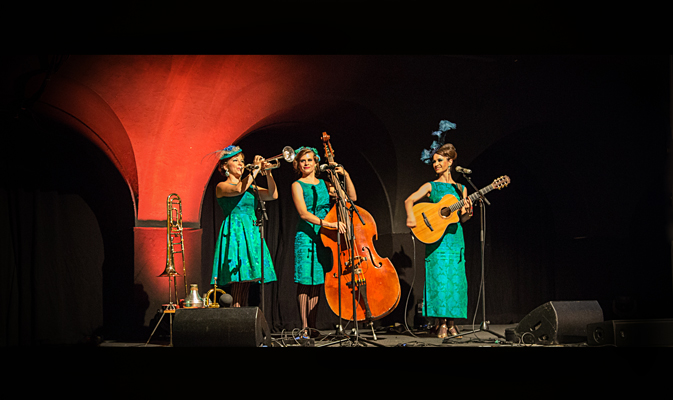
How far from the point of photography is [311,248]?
217 inches

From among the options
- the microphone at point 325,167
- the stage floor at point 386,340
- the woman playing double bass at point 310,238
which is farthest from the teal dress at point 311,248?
the microphone at point 325,167

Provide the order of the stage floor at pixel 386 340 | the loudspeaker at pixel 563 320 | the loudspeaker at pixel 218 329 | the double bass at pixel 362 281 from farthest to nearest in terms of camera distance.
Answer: the double bass at pixel 362 281 → the stage floor at pixel 386 340 → the loudspeaker at pixel 563 320 → the loudspeaker at pixel 218 329

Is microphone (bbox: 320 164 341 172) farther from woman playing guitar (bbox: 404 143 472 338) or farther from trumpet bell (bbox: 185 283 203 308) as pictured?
trumpet bell (bbox: 185 283 203 308)

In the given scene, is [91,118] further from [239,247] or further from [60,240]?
[239,247]

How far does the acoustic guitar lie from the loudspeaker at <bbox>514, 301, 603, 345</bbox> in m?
1.09

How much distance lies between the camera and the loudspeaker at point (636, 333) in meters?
4.06

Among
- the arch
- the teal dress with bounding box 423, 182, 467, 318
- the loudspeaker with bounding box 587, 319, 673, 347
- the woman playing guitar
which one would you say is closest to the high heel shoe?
the woman playing guitar

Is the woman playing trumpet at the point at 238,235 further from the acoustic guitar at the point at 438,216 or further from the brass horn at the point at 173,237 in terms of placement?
the acoustic guitar at the point at 438,216

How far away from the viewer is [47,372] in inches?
161

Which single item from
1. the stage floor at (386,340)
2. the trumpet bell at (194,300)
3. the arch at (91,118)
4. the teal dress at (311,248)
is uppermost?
the arch at (91,118)

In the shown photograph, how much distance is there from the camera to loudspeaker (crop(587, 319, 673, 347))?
13.3 feet

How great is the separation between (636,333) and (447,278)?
1.76 meters

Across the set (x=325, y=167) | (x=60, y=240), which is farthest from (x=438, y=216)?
(x=60, y=240)

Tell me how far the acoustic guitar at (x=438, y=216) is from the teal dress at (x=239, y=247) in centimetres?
136
